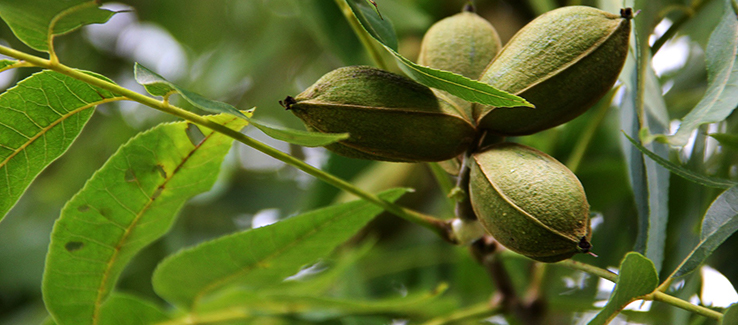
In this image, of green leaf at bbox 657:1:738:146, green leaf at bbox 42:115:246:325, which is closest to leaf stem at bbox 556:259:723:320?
green leaf at bbox 657:1:738:146

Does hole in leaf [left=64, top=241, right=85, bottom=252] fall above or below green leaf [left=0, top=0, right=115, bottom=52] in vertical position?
below

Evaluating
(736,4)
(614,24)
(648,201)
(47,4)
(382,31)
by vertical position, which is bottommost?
(648,201)

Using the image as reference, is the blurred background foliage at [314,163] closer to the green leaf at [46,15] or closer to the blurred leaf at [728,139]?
the blurred leaf at [728,139]

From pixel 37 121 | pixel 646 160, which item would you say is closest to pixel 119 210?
pixel 37 121

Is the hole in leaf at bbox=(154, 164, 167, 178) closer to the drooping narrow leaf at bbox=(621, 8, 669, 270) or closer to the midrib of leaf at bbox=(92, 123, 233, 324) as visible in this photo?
the midrib of leaf at bbox=(92, 123, 233, 324)

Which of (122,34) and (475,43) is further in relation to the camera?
(122,34)

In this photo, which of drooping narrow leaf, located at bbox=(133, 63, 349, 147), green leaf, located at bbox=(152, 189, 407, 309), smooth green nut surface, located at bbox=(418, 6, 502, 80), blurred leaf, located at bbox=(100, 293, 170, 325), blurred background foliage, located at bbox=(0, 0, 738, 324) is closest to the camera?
drooping narrow leaf, located at bbox=(133, 63, 349, 147)

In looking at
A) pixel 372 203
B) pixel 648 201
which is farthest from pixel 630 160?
pixel 372 203

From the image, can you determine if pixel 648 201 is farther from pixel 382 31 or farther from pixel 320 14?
pixel 320 14
